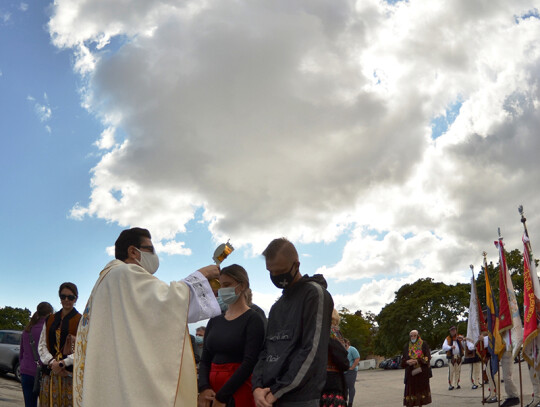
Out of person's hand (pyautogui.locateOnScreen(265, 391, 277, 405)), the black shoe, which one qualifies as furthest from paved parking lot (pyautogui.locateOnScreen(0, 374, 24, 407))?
the black shoe

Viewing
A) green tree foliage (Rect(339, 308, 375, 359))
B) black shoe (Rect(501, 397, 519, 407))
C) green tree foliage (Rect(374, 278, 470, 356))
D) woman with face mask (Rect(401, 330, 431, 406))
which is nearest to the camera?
woman with face mask (Rect(401, 330, 431, 406))

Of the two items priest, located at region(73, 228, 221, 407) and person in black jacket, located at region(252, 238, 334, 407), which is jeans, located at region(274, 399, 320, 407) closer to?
person in black jacket, located at region(252, 238, 334, 407)

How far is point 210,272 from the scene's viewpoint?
415 centimetres

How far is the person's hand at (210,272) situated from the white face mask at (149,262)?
41 cm

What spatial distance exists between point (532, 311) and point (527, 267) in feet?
3.41

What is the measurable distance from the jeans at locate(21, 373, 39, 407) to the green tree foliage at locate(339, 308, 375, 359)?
9478 centimetres

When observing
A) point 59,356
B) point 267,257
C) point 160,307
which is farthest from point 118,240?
point 59,356

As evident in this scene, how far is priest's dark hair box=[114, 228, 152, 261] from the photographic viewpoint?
4.31m

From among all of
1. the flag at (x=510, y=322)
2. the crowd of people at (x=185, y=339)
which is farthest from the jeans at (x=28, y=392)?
the flag at (x=510, y=322)

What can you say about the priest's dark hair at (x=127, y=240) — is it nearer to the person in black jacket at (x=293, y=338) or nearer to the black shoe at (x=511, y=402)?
the person in black jacket at (x=293, y=338)

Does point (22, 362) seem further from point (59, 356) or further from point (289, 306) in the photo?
point (289, 306)

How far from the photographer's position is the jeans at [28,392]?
8.81 meters

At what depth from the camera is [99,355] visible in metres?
3.88

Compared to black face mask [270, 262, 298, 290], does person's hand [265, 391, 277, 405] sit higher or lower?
lower
